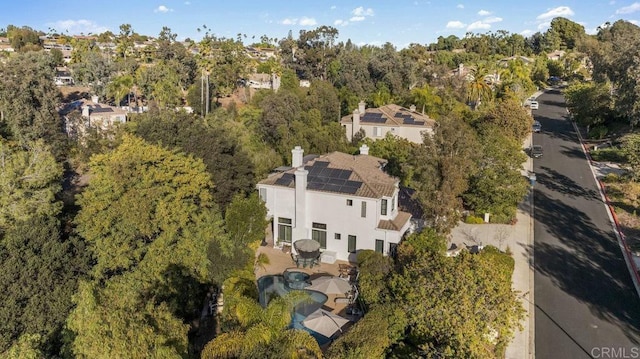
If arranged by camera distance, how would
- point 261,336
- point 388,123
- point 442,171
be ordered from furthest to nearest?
1. point 388,123
2. point 442,171
3. point 261,336

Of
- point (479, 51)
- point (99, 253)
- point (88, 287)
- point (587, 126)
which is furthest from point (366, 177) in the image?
point (479, 51)

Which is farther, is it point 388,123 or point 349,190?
point 388,123

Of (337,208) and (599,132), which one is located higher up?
(599,132)

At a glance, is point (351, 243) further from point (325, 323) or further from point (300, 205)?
point (325, 323)

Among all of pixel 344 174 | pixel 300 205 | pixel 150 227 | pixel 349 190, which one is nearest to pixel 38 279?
pixel 150 227

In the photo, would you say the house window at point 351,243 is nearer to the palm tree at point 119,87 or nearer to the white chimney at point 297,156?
the white chimney at point 297,156

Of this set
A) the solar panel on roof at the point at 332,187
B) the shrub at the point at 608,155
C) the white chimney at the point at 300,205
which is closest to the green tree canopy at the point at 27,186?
the white chimney at the point at 300,205

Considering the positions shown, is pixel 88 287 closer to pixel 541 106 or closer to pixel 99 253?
pixel 99 253
